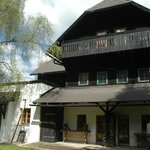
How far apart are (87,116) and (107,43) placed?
4920mm

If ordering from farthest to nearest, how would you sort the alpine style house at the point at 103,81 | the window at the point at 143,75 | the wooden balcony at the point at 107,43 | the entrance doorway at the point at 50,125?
the entrance doorway at the point at 50,125
the window at the point at 143,75
the alpine style house at the point at 103,81
the wooden balcony at the point at 107,43

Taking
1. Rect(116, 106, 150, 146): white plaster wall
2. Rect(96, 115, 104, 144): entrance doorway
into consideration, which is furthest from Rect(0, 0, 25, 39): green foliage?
Rect(116, 106, 150, 146): white plaster wall

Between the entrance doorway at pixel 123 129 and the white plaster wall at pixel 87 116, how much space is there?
54.8 inches

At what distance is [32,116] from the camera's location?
19.2 meters

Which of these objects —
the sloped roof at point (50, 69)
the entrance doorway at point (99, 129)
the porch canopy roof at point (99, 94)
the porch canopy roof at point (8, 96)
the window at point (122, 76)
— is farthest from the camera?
the sloped roof at point (50, 69)

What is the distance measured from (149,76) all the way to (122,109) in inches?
101

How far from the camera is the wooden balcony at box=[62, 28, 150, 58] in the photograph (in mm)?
16797

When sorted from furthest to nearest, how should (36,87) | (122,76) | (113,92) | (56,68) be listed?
(56,68) < (36,87) < (122,76) < (113,92)

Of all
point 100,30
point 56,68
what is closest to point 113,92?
point 100,30

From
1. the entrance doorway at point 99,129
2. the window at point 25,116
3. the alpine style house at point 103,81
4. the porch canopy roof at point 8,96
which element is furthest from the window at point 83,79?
the porch canopy roof at point 8,96

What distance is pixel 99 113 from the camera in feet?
61.7

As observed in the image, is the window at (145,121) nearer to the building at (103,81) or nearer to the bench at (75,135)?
the building at (103,81)

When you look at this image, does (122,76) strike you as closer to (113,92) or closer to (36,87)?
(113,92)

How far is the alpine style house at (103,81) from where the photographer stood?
17016mm
